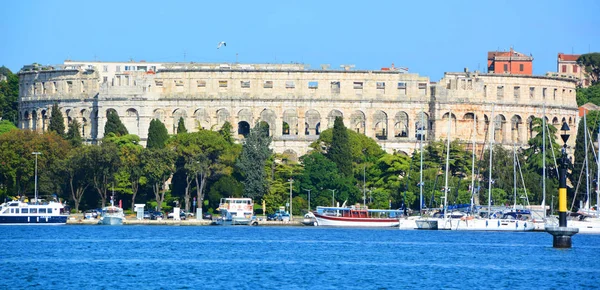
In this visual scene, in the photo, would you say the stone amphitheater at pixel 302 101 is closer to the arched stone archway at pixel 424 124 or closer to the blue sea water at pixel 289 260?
the arched stone archway at pixel 424 124

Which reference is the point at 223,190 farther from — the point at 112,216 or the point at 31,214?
the point at 31,214

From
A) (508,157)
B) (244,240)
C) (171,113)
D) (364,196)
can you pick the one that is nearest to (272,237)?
(244,240)

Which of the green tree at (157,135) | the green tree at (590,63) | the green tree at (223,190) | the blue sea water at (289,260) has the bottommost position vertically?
the blue sea water at (289,260)

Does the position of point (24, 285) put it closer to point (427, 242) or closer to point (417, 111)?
point (427, 242)

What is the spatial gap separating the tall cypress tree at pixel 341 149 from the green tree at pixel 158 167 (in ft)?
42.2

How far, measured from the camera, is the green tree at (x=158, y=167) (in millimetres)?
117188

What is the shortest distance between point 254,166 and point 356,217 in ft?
37.4

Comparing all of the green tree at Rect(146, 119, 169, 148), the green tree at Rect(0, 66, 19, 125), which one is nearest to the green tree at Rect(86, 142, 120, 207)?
the green tree at Rect(146, 119, 169, 148)

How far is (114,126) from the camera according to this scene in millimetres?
130375

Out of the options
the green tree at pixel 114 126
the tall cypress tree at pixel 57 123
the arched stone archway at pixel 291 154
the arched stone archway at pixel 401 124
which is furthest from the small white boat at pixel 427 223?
the tall cypress tree at pixel 57 123

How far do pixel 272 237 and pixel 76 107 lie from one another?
145 ft

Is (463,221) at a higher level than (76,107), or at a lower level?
lower

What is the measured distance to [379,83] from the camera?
134 meters

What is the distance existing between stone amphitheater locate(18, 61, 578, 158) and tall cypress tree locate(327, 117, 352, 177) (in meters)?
7.90
